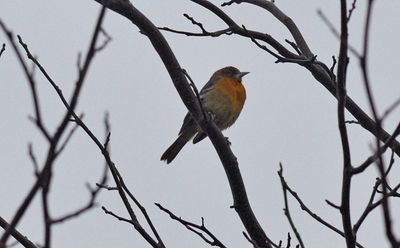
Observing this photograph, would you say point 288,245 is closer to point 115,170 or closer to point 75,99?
point 115,170

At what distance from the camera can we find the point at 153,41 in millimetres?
A: 4242

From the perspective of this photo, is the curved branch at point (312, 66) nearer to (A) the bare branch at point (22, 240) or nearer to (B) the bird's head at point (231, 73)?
(A) the bare branch at point (22, 240)

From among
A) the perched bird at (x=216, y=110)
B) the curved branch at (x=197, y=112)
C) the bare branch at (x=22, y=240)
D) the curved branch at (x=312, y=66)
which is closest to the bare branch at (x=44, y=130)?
the bare branch at (x=22, y=240)

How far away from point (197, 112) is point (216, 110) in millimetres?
5518

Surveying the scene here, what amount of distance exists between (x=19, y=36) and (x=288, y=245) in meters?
2.05

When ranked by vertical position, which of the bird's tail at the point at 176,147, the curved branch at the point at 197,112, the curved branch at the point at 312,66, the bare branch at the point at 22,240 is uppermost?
the bird's tail at the point at 176,147

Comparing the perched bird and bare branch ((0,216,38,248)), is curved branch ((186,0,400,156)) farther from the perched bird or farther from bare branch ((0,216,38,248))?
the perched bird

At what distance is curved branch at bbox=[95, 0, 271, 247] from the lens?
13.6 feet

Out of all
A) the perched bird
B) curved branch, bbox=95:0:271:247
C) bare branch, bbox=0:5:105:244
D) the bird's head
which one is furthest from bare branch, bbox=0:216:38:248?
the bird's head

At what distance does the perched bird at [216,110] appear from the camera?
9.92 metres

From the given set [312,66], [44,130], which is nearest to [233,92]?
[312,66]

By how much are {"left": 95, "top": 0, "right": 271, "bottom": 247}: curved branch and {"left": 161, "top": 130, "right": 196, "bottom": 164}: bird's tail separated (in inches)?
214

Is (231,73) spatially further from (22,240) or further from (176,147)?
(22,240)

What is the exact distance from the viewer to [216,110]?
10.0 metres
